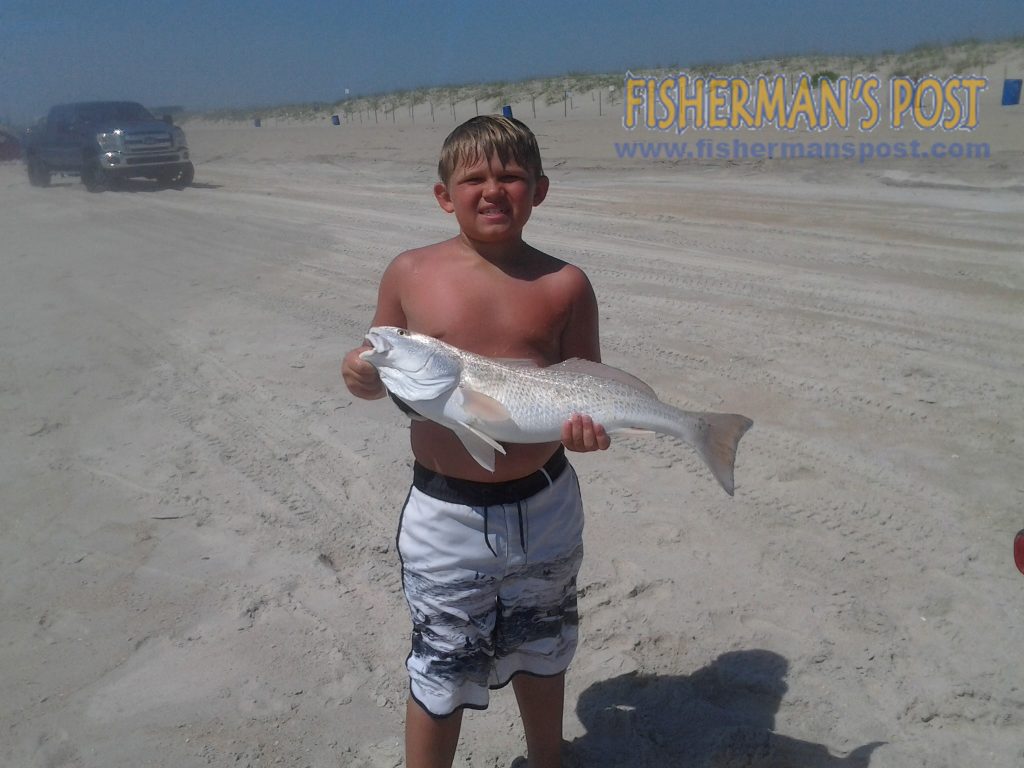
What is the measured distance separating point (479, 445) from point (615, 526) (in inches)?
81.0

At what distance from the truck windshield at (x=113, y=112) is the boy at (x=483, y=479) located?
62.5ft

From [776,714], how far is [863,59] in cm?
3697

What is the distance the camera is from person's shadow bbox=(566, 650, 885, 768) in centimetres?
260

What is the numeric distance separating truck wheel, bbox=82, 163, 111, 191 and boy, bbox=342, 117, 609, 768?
18.4 metres

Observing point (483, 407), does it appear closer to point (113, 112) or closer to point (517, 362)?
point (517, 362)

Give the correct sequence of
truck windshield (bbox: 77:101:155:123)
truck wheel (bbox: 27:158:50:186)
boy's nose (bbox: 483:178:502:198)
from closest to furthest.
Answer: boy's nose (bbox: 483:178:502:198) < truck windshield (bbox: 77:101:155:123) < truck wheel (bbox: 27:158:50:186)

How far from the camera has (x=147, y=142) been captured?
59.3 ft

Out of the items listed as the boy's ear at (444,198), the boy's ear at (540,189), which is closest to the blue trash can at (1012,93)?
the boy's ear at (540,189)

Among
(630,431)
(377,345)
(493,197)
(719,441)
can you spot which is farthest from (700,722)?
(493,197)

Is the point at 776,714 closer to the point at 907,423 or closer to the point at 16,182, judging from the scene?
the point at 907,423

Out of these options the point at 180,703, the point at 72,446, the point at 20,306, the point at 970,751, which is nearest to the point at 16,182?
the point at 20,306

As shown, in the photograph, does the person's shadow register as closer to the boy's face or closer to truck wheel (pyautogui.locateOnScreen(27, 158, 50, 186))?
the boy's face

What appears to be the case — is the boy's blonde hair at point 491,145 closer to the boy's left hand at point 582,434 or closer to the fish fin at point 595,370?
the fish fin at point 595,370

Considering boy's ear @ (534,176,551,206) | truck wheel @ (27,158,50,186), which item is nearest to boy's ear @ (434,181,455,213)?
boy's ear @ (534,176,551,206)
